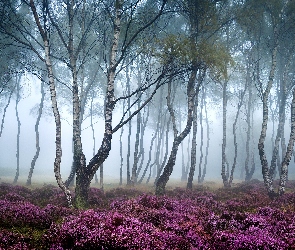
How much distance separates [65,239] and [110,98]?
745 cm

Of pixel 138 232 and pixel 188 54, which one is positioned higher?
pixel 188 54

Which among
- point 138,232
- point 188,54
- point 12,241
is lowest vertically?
point 12,241

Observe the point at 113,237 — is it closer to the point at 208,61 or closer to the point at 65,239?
the point at 65,239

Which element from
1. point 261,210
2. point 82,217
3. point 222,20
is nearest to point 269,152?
point 222,20

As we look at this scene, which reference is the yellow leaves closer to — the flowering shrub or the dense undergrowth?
the dense undergrowth

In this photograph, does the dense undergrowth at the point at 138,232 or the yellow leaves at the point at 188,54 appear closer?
the dense undergrowth at the point at 138,232

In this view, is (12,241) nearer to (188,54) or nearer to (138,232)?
(138,232)

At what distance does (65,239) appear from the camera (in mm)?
5242

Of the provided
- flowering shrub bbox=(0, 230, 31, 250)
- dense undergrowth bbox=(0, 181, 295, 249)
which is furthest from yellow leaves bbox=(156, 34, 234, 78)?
flowering shrub bbox=(0, 230, 31, 250)

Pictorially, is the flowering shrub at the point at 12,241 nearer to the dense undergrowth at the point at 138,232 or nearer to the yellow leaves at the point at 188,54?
the dense undergrowth at the point at 138,232

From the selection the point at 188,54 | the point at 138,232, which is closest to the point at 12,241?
the point at 138,232

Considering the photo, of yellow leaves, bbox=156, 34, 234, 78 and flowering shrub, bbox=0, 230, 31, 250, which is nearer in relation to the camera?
flowering shrub, bbox=0, 230, 31, 250

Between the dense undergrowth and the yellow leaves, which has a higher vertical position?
the yellow leaves

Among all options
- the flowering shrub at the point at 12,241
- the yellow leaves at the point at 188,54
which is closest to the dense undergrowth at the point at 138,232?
the flowering shrub at the point at 12,241
